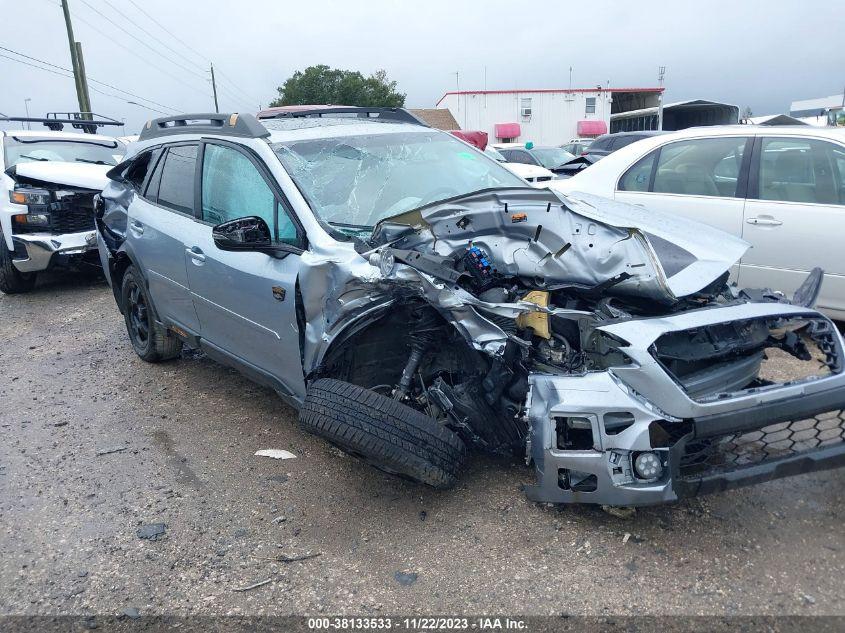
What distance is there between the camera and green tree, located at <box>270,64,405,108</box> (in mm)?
60500

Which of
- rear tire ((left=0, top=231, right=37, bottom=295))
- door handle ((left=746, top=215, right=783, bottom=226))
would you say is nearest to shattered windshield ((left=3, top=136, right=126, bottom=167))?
rear tire ((left=0, top=231, right=37, bottom=295))

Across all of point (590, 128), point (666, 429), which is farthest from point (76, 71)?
point (590, 128)

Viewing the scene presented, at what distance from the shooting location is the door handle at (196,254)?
13.5ft

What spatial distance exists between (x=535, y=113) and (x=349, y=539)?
4416 cm

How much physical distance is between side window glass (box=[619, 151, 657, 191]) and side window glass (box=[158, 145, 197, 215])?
336 centimetres

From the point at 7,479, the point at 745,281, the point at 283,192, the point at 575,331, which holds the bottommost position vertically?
the point at 7,479

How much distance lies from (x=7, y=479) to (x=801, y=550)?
3977 millimetres

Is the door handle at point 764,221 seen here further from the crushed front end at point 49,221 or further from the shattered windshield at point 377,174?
the crushed front end at point 49,221

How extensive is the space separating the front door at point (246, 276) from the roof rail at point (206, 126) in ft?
0.36

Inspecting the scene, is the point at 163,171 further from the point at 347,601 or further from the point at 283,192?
the point at 347,601

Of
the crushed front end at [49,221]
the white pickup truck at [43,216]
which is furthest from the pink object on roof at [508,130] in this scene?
the crushed front end at [49,221]

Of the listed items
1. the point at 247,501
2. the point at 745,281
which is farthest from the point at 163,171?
the point at 745,281

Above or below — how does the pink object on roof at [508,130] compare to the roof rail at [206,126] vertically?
below

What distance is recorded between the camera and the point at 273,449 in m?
3.92
